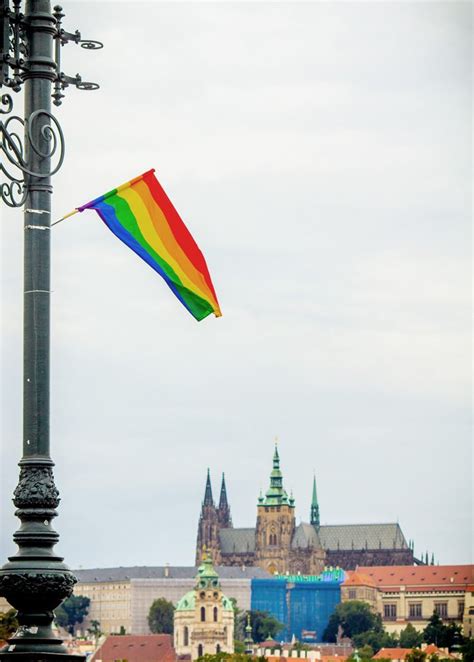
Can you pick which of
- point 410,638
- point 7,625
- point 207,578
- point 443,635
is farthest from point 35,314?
point 410,638

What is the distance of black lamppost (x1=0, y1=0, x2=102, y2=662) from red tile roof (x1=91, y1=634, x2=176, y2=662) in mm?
159664

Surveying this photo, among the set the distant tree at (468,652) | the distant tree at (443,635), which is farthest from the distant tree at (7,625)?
the distant tree at (443,635)

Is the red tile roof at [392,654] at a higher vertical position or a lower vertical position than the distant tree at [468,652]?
lower

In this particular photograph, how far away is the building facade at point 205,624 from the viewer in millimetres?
178750

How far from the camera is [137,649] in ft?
569

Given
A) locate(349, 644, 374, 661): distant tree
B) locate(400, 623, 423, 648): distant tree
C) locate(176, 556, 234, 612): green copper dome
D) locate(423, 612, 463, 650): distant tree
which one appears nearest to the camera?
locate(349, 644, 374, 661): distant tree

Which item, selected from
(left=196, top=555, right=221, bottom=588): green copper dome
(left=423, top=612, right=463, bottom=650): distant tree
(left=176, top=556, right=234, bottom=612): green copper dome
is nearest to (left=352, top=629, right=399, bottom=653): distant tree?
(left=423, top=612, right=463, bottom=650): distant tree

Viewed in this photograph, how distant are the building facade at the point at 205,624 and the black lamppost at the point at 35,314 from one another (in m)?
168

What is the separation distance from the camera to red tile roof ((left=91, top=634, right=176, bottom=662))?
6713 inches

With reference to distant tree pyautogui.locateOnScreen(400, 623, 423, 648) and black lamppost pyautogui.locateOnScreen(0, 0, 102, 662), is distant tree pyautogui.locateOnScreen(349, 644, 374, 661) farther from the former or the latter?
black lamppost pyautogui.locateOnScreen(0, 0, 102, 662)

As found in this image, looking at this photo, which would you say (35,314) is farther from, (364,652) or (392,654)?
(364,652)

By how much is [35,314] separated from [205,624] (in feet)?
560

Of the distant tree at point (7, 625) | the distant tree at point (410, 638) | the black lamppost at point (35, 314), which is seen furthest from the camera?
the distant tree at point (410, 638)

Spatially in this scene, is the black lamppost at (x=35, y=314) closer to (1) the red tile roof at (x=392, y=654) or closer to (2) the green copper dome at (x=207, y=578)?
(1) the red tile roof at (x=392, y=654)
